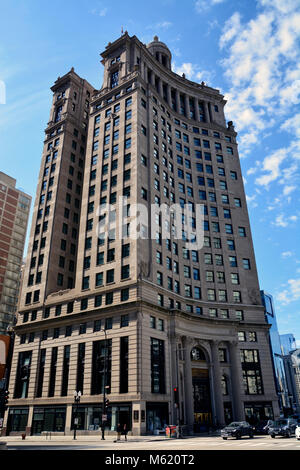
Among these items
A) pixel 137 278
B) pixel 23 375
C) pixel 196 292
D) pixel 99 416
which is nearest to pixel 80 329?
pixel 99 416

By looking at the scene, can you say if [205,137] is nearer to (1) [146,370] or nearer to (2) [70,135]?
(2) [70,135]

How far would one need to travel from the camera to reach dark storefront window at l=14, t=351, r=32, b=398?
5334 cm

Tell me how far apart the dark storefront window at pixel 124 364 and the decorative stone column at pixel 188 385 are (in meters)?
10.7

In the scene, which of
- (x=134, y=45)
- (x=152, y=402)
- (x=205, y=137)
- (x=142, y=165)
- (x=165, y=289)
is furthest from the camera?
(x=205, y=137)

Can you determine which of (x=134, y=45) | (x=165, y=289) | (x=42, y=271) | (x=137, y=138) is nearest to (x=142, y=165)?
(x=137, y=138)

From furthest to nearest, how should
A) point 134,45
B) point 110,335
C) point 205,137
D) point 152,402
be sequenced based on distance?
point 205,137, point 134,45, point 110,335, point 152,402

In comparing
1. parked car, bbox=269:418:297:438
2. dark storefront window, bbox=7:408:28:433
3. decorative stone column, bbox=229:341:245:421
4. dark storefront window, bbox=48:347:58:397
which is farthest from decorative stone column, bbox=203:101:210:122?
dark storefront window, bbox=7:408:28:433

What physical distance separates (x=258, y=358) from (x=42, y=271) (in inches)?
1578

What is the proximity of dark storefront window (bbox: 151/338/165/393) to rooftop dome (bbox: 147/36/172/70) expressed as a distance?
66851mm

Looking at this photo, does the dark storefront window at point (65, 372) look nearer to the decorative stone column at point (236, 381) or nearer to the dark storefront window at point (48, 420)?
the dark storefront window at point (48, 420)

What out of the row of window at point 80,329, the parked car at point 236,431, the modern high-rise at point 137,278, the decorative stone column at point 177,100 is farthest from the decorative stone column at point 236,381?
the decorative stone column at point 177,100

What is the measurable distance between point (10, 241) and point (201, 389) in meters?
77.7

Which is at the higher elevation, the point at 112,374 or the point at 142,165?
the point at 142,165

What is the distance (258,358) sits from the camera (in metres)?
57.9
